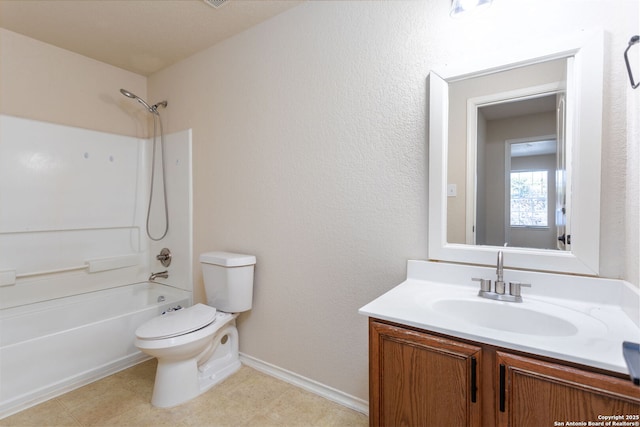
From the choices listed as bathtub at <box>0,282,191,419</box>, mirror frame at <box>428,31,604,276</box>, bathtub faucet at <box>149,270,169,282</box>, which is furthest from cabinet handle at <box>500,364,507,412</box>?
bathtub faucet at <box>149,270,169,282</box>

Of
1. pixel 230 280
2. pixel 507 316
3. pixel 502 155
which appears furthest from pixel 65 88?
pixel 507 316

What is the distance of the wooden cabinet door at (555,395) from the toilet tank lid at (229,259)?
1594 mm

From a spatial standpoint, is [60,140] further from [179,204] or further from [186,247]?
[186,247]

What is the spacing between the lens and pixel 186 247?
267 cm

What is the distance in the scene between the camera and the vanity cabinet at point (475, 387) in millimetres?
776

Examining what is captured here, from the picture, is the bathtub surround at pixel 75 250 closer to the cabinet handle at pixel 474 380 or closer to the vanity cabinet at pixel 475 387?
the vanity cabinet at pixel 475 387

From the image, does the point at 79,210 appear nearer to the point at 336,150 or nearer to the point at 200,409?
the point at 200,409

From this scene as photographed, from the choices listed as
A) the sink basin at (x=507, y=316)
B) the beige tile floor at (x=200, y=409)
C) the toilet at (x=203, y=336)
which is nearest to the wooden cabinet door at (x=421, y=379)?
the sink basin at (x=507, y=316)

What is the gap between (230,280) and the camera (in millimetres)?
2080

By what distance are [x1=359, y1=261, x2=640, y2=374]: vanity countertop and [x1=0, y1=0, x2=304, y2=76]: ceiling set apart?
1.88 m

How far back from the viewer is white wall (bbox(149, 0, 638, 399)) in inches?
50.5

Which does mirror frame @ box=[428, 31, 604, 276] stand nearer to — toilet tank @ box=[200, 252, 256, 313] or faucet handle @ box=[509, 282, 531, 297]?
faucet handle @ box=[509, 282, 531, 297]

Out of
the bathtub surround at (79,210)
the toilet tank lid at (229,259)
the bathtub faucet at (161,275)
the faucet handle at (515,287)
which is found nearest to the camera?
the faucet handle at (515,287)

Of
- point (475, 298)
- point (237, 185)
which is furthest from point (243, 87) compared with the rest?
point (475, 298)
